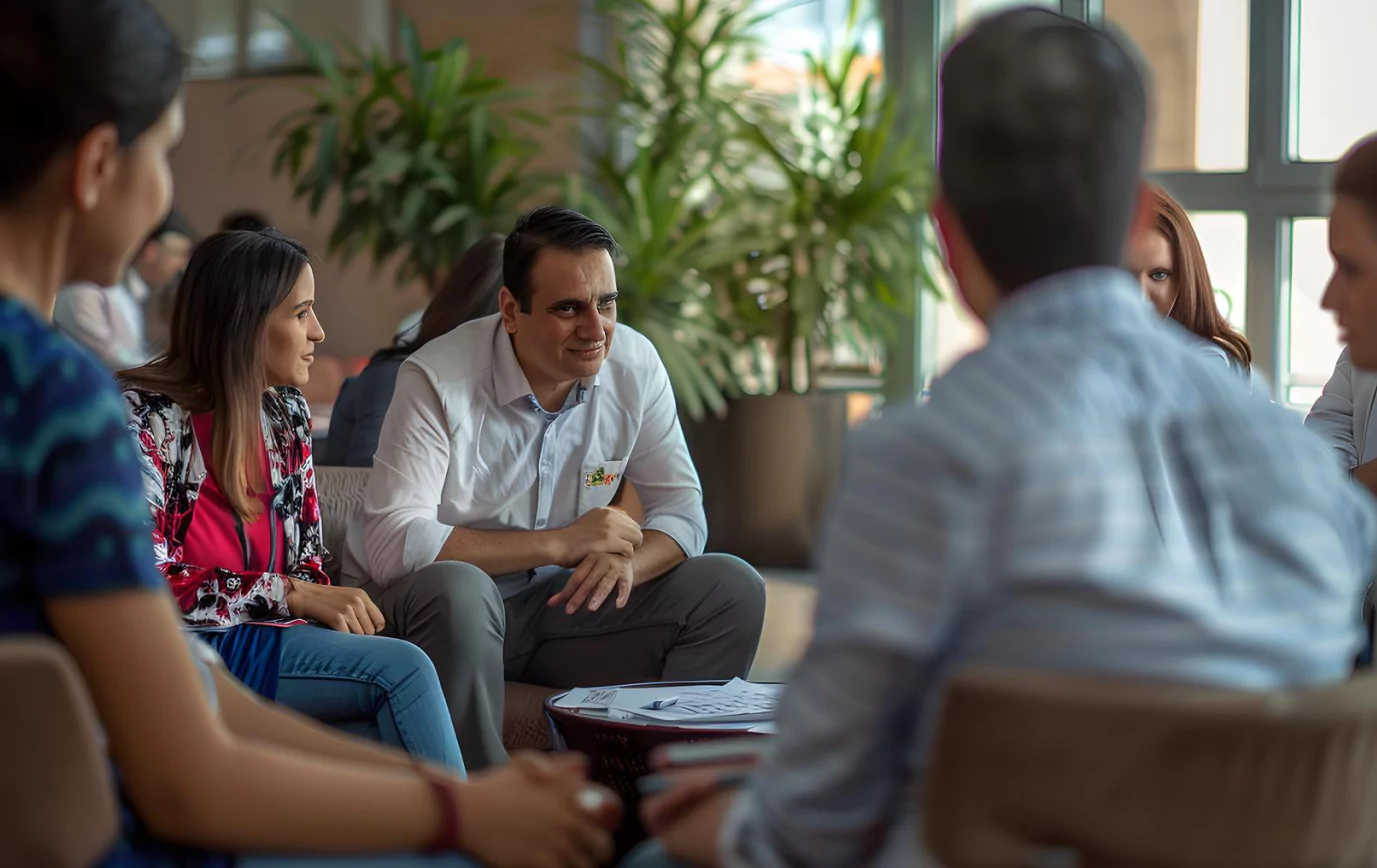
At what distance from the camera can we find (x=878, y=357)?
5852 mm

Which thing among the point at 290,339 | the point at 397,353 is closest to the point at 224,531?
the point at 290,339

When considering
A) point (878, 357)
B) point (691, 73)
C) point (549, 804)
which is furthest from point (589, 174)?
point (549, 804)

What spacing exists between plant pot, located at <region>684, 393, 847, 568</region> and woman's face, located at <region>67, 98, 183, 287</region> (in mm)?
4284

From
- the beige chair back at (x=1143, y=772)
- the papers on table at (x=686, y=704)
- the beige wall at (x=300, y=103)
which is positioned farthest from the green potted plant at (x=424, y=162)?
the beige chair back at (x=1143, y=772)

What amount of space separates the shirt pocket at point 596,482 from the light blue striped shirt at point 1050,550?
1852 mm

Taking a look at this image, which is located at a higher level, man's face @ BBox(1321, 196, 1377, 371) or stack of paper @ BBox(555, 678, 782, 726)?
man's face @ BBox(1321, 196, 1377, 371)

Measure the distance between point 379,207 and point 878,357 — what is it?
2.19m

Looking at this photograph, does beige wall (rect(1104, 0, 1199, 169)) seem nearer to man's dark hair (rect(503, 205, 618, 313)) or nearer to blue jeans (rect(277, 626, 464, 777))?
man's dark hair (rect(503, 205, 618, 313))

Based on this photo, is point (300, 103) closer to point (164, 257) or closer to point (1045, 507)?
point (164, 257)

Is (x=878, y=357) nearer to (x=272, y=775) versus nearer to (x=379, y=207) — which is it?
(x=379, y=207)

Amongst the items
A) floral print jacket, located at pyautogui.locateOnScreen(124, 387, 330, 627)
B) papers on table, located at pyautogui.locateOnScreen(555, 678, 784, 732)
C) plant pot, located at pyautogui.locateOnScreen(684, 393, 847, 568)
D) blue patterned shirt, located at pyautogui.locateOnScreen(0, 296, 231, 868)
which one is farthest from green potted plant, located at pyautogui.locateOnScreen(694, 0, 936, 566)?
blue patterned shirt, located at pyautogui.locateOnScreen(0, 296, 231, 868)

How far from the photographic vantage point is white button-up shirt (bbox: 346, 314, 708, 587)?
2.57 meters

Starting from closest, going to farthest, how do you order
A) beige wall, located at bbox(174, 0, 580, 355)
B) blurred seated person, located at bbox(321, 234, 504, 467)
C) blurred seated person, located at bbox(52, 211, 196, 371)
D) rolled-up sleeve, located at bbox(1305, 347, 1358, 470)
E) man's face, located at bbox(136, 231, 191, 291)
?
rolled-up sleeve, located at bbox(1305, 347, 1358, 470) < blurred seated person, located at bbox(321, 234, 504, 467) < blurred seated person, located at bbox(52, 211, 196, 371) < man's face, located at bbox(136, 231, 191, 291) < beige wall, located at bbox(174, 0, 580, 355)

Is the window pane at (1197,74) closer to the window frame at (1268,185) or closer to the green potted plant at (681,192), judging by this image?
the window frame at (1268,185)
